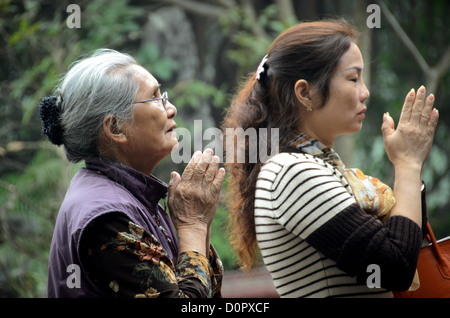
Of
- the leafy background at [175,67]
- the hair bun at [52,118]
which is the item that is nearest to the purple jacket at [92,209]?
the hair bun at [52,118]

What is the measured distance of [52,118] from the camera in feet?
5.72

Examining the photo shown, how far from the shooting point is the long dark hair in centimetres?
175

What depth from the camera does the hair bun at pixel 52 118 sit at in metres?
1.74

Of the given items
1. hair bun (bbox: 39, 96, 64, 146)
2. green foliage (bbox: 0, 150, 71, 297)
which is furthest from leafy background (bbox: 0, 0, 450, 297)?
hair bun (bbox: 39, 96, 64, 146)

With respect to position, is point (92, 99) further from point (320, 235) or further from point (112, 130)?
point (320, 235)

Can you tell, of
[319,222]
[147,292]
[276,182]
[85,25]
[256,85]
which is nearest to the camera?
[147,292]

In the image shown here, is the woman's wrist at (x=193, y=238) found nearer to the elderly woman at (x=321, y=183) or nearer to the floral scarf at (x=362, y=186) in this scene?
the elderly woman at (x=321, y=183)

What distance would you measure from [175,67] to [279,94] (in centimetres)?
329

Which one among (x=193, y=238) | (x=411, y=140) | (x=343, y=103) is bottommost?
(x=193, y=238)

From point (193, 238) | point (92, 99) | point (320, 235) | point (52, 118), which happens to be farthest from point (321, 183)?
point (52, 118)
